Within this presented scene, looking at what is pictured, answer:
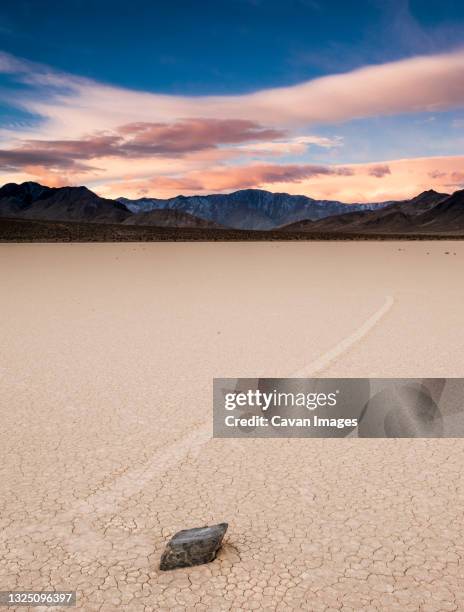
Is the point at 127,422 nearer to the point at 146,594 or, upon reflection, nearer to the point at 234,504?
the point at 234,504

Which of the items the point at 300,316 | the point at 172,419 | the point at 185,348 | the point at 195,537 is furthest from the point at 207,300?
the point at 195,537

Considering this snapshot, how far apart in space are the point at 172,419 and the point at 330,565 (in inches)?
110

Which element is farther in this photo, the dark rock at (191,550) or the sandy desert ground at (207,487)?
the dark rock at (191,550)

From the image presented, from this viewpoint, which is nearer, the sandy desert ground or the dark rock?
the sandy desert ground

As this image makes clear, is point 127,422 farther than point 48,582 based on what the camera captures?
Yes

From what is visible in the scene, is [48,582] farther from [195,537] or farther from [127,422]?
[127,422]

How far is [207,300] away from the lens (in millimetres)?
16000

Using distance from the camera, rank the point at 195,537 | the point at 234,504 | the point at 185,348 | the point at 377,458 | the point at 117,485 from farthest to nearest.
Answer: the point at 185,348, the point at 377,458, the point at 117,485, the point at 234,504, the point at 195,537

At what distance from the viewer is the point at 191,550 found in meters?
3.44

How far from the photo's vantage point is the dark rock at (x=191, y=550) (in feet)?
11.2

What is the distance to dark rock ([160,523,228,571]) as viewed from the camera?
340 centimetres

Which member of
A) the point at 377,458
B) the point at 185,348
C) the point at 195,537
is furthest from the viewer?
the point at 185,348

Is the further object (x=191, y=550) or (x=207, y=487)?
(x=207, y=487)

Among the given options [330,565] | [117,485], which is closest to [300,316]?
[117,485]
